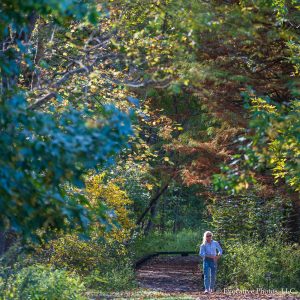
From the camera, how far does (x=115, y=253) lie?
70.8 feet

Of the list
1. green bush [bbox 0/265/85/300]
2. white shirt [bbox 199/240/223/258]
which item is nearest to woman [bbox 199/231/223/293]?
white shirt [bbox 199/240/223/258]

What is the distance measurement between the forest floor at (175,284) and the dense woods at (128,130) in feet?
3.43

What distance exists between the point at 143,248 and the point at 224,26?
2452 cm

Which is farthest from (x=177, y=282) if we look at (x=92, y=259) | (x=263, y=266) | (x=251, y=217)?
(x=92, y=259)

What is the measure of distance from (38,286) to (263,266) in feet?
35.3

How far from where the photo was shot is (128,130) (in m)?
7.14

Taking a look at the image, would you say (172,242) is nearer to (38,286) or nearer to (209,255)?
(209,255)

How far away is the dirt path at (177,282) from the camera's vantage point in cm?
1769

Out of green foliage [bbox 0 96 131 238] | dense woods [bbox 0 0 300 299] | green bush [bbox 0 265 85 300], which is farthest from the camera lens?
green bush [bbox 0 265 85 300]

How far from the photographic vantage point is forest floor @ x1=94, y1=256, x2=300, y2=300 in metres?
17.6

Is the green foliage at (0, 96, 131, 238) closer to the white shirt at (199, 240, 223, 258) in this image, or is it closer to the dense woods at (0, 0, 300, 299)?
the dense woods at (0, 0, 300, 299)

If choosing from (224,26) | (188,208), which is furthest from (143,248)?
(224,26)

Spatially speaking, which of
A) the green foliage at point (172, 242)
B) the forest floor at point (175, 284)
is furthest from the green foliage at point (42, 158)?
the green foliage at point (172, 242)

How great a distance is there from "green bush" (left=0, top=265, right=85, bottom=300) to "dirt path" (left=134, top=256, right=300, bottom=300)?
4.24 metres
